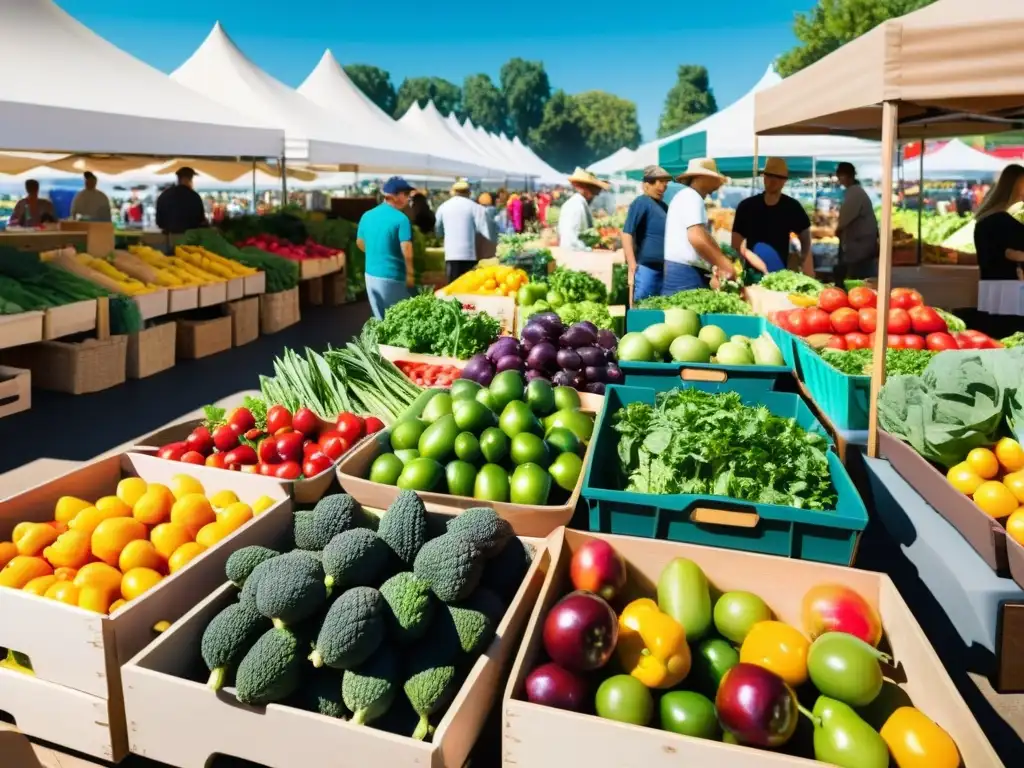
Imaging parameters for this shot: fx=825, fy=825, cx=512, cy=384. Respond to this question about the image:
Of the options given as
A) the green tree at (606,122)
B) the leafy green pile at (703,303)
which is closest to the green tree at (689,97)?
the green tree at (606,122)

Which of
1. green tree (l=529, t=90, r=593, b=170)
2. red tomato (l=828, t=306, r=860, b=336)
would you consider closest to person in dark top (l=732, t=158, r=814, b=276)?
red tomato (l=828, t=306, r=860, b=336)

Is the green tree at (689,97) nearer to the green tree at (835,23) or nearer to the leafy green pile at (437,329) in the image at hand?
the green tree at (835,23)

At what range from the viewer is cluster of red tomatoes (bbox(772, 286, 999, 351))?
13.4 feet

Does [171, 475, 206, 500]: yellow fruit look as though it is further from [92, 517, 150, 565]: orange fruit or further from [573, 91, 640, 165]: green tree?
[573, 91, 640, 165]: green tree

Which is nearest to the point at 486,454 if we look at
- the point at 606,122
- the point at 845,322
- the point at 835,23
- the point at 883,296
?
the point at 883,296

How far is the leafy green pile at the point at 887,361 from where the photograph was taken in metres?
3.71

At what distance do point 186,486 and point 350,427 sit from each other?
2.36 feet

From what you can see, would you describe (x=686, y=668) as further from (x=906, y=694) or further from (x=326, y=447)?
(x=326, y=447)

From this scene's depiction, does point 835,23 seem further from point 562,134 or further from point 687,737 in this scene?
point 562,134

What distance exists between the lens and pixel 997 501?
109 inches

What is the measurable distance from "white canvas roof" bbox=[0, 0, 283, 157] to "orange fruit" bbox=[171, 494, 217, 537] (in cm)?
439

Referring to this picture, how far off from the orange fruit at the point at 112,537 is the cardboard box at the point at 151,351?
5328 millimetres

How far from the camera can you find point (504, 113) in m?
109

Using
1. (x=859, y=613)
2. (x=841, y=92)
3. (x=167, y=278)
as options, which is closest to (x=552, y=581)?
(x=859, y=613)
